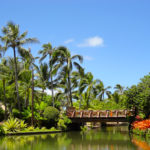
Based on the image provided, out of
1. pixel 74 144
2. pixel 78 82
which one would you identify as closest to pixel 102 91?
pixel 78 82

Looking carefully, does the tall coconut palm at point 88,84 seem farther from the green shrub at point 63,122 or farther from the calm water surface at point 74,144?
the calm water surface at point 74,144

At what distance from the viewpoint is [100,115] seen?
3622 centimetres

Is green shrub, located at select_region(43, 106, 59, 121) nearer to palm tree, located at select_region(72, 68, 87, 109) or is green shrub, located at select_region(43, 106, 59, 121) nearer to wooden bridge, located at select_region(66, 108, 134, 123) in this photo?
wooden bridge, located at select_region(66, 108, 134, 123)

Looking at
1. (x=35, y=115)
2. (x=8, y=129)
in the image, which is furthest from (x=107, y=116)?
(x=8, y=129)

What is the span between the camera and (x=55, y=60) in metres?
41.6

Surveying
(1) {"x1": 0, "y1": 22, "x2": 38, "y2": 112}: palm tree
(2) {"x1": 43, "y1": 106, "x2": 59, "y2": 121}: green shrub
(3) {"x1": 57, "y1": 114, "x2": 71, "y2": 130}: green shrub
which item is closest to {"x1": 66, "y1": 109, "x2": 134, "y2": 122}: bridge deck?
(3) {"x1": 57, "y1": 114, "x2": 71, "y2": 130}: green shrub

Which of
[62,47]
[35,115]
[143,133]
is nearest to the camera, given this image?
[143,133]

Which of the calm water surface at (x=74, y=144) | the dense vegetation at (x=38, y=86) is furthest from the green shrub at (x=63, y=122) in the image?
the calm water surface at (x=74, y=144)

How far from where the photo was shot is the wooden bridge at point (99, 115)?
35.2 m

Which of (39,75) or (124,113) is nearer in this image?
(124,113)

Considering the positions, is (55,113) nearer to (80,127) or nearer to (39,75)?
(80,127)

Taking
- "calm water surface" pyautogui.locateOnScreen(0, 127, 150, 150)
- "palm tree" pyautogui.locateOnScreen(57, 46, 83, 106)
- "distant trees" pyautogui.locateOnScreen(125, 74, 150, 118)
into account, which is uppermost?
"palm tree" pyautogui.locateOnScreen(57, 46, 83, 106)

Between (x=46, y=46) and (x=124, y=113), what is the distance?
16762mm

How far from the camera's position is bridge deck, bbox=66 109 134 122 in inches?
1385
